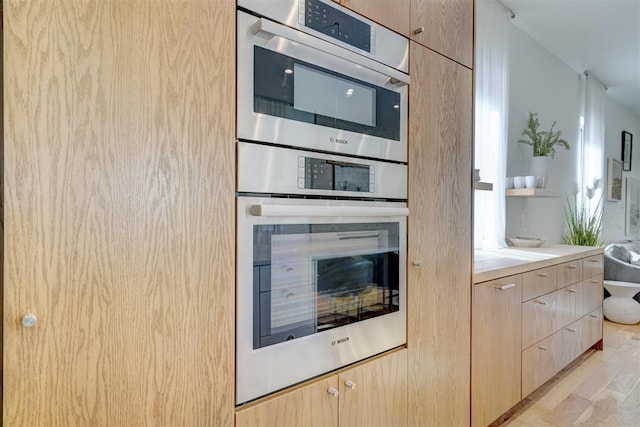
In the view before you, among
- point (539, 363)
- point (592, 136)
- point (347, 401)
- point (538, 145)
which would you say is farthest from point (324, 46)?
point (592, 136)

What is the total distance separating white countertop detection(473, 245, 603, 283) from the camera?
1.89m

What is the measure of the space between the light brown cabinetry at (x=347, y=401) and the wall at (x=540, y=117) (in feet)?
7.93

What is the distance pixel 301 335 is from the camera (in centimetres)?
116

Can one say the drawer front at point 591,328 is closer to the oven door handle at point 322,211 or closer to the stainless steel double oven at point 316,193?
the stainless steel double oven at point 316,193

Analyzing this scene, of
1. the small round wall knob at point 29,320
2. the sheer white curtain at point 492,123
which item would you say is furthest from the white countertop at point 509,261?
the small round wall knob at point 29,320

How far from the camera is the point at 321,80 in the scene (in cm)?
121

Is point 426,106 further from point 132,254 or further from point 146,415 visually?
point 146,415

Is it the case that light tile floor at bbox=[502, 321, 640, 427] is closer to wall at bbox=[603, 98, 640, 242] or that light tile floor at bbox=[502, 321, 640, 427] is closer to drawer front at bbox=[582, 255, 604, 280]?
drawer front at bbox=[582, 255, 604, 280]

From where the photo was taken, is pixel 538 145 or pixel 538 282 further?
pixel 538 145

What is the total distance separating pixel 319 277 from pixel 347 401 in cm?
43

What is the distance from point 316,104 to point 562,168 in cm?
400

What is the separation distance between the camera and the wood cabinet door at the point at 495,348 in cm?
180

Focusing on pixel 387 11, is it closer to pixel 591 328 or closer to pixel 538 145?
pixel 538 145

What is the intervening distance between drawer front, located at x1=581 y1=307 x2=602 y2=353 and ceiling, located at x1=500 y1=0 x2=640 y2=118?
7.94 feet
